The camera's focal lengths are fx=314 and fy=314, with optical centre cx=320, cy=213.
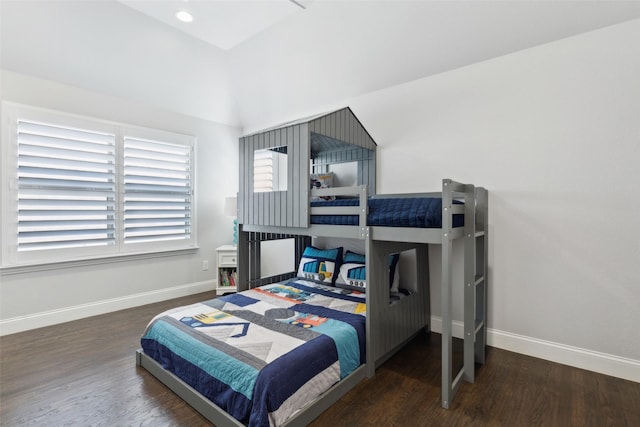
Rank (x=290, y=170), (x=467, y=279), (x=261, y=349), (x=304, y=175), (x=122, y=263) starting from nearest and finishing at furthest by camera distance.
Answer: (x=261, y=349)
(x=467, y=279)
(x=304, y=175)
(x=290, y=170)
(x=122, y=263)

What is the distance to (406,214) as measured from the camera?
79.8 inches

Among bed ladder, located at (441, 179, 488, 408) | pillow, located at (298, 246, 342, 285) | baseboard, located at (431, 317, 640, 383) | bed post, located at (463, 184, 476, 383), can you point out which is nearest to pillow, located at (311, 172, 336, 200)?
pillow, located at (298, 246, 342, 285)

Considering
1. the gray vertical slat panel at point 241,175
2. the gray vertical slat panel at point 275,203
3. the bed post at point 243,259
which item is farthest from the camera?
the bed post at point 243,259

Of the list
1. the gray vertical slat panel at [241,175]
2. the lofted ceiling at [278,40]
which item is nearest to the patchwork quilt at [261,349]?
the gray vertical slat panel at [241,175]

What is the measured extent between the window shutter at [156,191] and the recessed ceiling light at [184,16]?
1.41 meters

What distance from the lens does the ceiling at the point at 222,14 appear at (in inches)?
109

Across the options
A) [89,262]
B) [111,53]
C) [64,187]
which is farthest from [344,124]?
[89,262]

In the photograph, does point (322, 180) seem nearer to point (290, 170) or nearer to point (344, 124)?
point (344, 124)

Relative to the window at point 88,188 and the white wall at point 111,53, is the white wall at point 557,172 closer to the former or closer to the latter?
the white wall at point 111,53

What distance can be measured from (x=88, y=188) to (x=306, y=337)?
2838mm

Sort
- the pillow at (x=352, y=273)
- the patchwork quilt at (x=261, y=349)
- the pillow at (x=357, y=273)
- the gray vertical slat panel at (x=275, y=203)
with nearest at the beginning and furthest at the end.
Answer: the patchwork quilt at (x=261, y=349)
the gray vertical slat panel at (x=275, y=203)
the pillow at (x=357, y=273)
the pillow at (x=352, y=273)

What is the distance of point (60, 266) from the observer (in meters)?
3.11

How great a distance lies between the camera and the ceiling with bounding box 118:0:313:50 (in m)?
2.76

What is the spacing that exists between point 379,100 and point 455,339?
8.01 ft
